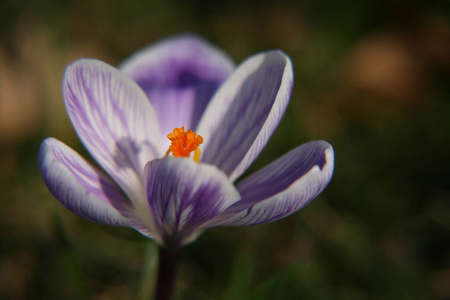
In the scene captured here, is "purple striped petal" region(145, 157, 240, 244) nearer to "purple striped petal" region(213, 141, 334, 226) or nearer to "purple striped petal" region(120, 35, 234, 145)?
"purple striped petal" region(213, 141, 334, 226)

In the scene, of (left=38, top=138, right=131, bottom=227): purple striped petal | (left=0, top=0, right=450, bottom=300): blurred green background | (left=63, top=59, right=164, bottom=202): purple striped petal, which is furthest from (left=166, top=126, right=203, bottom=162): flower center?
(left=0, top=0, right=450, bottom=300): blurred green background

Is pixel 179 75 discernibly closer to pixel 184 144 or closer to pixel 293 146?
pixel 184 144

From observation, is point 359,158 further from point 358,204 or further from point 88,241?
point 88,241

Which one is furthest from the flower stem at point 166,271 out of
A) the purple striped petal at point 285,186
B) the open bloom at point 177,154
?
the purple striped petal at point 285,186

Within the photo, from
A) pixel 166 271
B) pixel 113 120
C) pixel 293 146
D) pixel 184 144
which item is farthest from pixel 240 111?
pixel 293 146

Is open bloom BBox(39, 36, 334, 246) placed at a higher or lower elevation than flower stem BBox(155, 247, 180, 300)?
higher

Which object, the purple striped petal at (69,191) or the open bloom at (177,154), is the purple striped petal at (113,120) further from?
the purple striped petal at (69,191)
